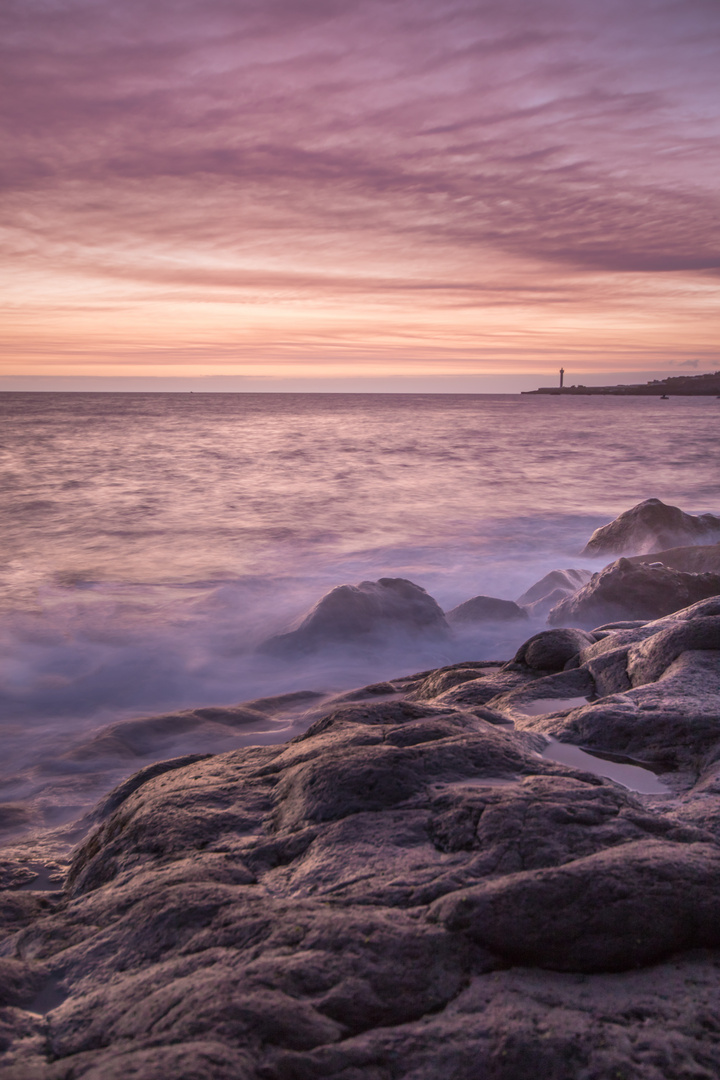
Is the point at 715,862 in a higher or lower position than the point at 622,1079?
higher

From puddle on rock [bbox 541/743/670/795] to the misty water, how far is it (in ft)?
11.2

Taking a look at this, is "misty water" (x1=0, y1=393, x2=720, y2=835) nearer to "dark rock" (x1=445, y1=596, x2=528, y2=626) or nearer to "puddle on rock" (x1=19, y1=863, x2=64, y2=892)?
"dark rock" (x1=445, y1=596, x2=528, y2=626)

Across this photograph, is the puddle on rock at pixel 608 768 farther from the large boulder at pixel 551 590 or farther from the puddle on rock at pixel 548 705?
the large boulder at pixel 551 590

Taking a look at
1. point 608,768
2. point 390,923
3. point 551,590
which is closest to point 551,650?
point 608,768

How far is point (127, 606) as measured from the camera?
35.8 feet

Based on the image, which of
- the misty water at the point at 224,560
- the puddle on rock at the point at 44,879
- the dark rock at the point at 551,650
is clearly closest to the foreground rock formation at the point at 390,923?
the puddle on rock at the point at 44,879

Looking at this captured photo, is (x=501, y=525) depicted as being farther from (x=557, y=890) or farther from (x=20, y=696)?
(x=557, y=890)

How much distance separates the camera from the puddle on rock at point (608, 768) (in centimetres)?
327

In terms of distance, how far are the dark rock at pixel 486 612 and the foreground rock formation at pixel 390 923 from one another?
5946mm

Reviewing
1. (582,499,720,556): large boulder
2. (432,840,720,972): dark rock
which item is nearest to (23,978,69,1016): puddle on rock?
(432,840,720,972): dark rock

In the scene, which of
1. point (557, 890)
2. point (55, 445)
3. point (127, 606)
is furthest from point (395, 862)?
point (55, 445)

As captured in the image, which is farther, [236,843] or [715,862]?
[236,843]

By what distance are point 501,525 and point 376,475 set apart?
9980 mm

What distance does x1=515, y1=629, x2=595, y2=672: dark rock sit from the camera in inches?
206
